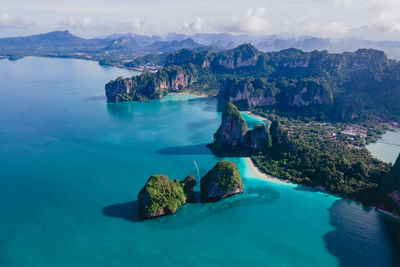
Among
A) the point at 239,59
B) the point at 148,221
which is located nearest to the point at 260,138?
the point at 148,221

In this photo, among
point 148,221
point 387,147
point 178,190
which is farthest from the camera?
point 387,147

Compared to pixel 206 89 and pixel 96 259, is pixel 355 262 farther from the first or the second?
pixel 206 89

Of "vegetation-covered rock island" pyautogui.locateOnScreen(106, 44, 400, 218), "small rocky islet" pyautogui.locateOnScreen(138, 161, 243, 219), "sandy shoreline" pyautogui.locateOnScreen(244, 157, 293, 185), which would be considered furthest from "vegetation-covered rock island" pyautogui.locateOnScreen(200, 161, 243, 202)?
"vegetation-covered rock island" pyautogui.locateOnScreen(106, 44, 400, 218)

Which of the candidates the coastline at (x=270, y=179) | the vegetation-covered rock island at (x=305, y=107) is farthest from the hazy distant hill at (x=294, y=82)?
the coastline at (x=270, y=179)

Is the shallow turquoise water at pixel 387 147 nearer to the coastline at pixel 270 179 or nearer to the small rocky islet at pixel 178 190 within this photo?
the coastline at pixel 270 179

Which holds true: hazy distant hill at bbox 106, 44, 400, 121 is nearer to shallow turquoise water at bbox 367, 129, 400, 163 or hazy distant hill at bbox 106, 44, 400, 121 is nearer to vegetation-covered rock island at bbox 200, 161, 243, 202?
shallow turquoise water at bbox 367, 129, 400, 163

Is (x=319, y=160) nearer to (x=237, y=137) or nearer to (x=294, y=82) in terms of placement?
(x=237, y=137)
